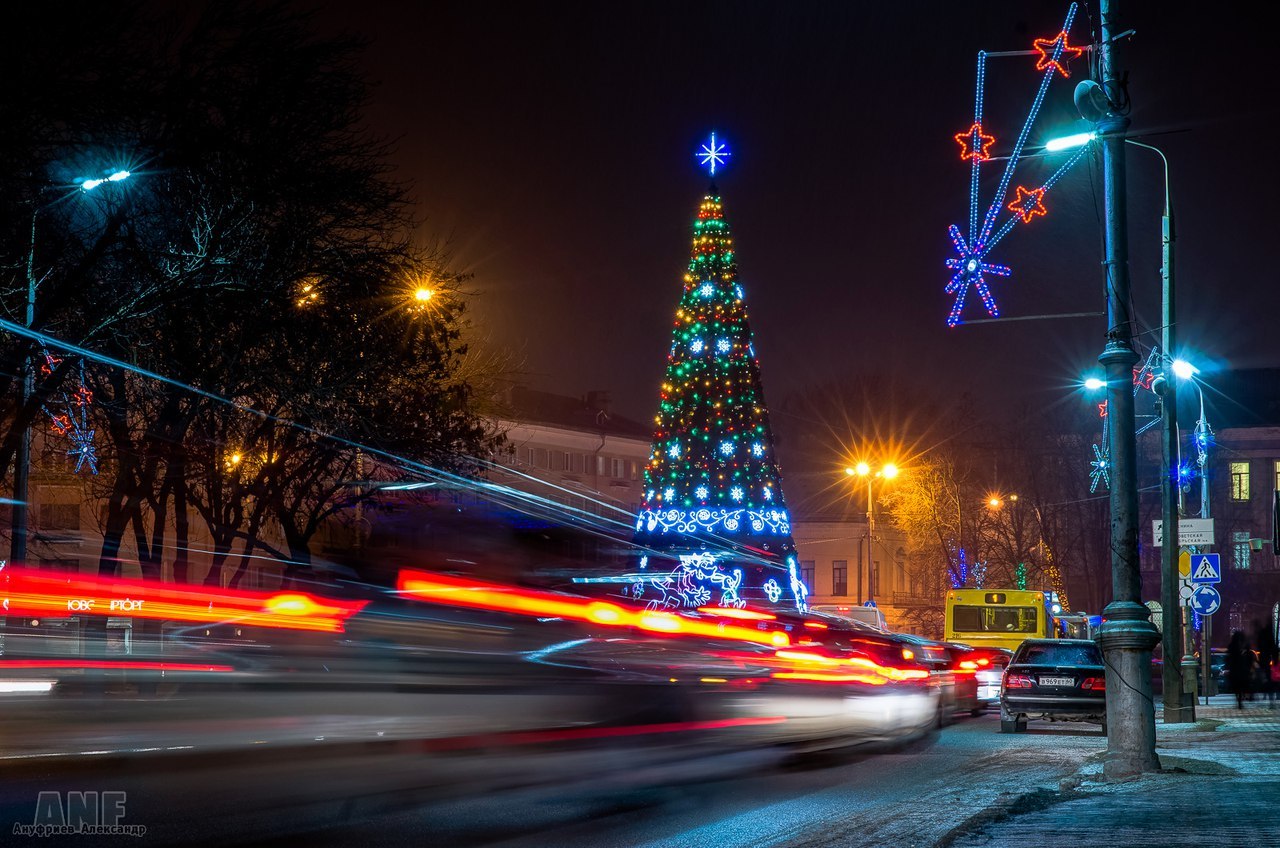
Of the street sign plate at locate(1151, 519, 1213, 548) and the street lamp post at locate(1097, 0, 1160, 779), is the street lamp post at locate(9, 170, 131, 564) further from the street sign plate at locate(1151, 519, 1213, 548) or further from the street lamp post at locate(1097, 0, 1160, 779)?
the street sign plate at locate(1151, 519, 1213, 548)

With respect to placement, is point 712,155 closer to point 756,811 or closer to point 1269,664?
point 1269,664

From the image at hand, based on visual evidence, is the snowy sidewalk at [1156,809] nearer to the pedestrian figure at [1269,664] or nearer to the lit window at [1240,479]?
the pedestrian figure at [1269,664]

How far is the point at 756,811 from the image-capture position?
12086 mm

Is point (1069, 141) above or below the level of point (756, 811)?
above

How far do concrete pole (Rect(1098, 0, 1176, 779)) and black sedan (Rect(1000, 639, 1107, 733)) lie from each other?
8.03m

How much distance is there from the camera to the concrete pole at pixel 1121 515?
14.1 m

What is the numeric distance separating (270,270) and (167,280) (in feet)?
8.65

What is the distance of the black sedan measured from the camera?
22734mm

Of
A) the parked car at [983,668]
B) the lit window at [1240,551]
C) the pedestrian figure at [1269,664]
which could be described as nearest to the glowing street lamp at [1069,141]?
the parked car at [983,668]

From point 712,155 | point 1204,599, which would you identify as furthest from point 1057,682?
point 712,155

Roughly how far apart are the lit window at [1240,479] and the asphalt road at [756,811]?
71.2 m

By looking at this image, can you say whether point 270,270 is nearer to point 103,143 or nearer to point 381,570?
point 103,143

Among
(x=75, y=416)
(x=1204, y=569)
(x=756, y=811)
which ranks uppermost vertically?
(x=75, y=416)

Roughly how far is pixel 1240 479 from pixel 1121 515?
74.6m
